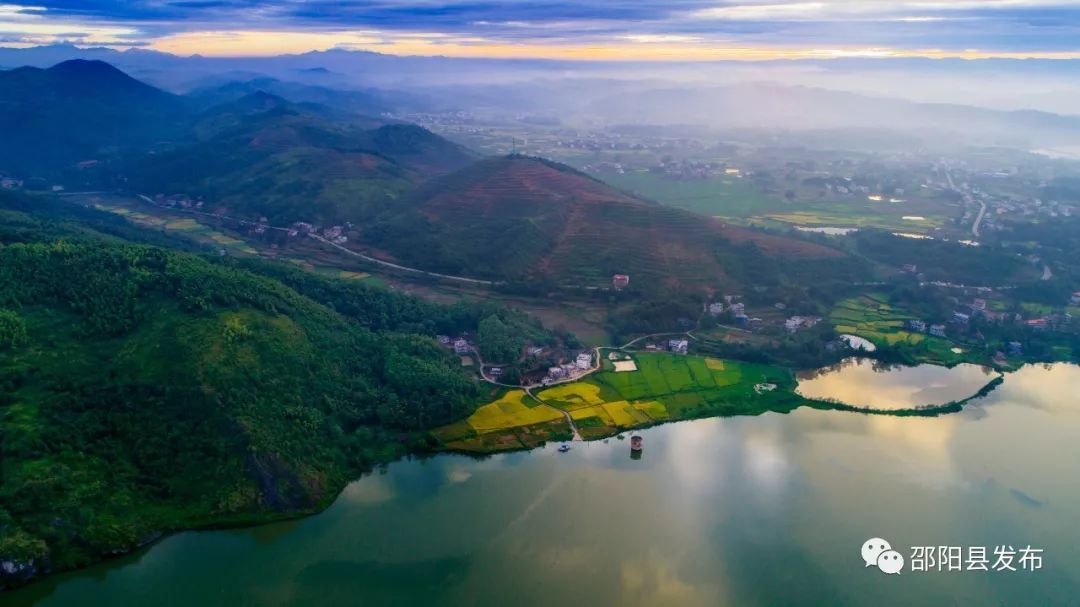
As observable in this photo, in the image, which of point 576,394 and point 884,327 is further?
point 884,327

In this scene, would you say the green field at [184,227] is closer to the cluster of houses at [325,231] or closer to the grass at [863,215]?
the cluster of houses at [325,231]

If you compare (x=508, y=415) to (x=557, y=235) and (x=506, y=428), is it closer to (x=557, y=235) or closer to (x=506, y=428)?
(x=506, y=428)

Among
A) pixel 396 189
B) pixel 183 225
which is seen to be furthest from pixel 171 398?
pixel 396 189

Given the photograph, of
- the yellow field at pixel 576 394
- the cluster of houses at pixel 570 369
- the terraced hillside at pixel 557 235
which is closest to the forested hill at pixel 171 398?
the yellow field at pixel 576 394

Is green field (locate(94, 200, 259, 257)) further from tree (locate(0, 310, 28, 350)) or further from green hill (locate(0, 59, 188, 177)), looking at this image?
tree (locate(0, 310, 28, 350))

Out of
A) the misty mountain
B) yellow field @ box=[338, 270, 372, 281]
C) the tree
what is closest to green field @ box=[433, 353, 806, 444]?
the tree

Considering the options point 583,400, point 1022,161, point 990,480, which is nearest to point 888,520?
point 990,480
